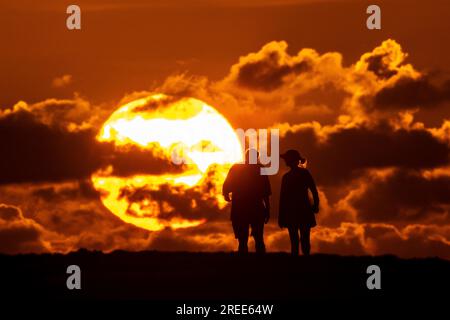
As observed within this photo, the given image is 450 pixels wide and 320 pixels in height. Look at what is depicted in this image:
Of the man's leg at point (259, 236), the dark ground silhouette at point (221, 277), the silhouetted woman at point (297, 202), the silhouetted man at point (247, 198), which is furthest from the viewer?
the man's leg at point (259, 236)

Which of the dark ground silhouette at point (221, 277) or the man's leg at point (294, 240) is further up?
the man's leg at point (294, 240)

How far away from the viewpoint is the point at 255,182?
36.1 m

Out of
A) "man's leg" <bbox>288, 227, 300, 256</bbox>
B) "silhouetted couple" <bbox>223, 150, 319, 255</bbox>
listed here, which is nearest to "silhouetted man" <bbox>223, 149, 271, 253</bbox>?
"silhouetted couple" <bbox>223, 150, 319, 255</bbox>

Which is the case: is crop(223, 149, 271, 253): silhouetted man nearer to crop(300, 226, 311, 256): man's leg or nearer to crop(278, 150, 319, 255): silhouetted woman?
crop(278, 150, 319, 255): silhouetted woman

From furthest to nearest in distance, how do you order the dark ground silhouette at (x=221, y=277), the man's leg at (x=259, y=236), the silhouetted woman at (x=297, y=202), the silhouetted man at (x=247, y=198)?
the man's leg at (x=259, y=236)
the silhouetted man at (x=247, y=198)
the silhouetted woman at (x=297, y=202)
the dark ground silhouette at (x=221, y=277)

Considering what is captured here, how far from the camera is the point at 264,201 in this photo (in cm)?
3647

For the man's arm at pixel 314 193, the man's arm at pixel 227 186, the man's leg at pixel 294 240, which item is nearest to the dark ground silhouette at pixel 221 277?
the man's leg at pixel 294 240

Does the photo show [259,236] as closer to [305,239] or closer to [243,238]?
[243,238]

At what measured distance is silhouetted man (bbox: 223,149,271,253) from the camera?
3603 centimetres

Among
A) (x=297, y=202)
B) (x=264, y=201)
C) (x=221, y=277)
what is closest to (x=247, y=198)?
(x=264, y=201)

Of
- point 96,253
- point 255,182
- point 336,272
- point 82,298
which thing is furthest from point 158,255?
point 82,298

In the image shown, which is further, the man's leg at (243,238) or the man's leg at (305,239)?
the man's leg at (243,238)

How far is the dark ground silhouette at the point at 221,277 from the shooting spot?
1192 inches

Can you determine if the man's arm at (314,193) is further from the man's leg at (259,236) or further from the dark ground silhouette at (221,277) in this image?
the man's leg at (259,236)
